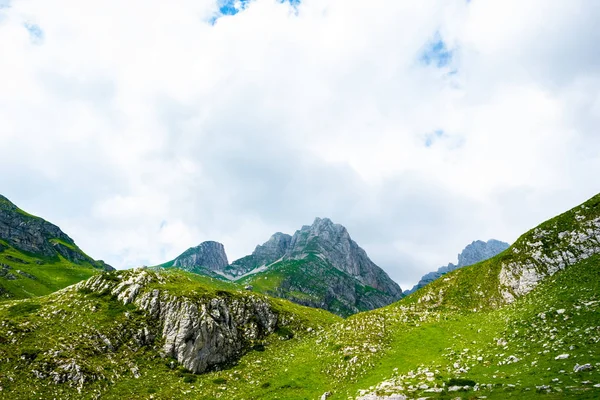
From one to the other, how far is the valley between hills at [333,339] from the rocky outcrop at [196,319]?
0.23 m

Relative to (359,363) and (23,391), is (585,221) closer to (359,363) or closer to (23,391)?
(359,363)

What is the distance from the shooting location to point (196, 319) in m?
58.1

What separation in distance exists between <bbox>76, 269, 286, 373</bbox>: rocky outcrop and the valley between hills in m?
0.23

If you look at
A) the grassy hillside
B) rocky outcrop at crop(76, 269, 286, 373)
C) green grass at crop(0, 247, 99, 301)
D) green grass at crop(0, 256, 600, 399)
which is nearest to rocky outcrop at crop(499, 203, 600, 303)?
green grass at crop(0, 256, 600, 399)

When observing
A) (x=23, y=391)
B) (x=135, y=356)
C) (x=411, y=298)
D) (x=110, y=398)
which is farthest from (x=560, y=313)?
A: (x=23, y=391)

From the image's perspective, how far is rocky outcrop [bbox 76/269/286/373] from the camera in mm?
55438

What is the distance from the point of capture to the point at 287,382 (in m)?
44.7

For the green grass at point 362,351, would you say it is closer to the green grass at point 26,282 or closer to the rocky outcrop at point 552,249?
the rocky outcrop at point 552,249

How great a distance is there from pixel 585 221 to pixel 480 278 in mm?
21518

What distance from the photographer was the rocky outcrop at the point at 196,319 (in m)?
55.4

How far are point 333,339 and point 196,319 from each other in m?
24.2

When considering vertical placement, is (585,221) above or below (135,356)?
above

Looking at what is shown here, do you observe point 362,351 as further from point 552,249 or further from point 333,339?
→ point 552,249

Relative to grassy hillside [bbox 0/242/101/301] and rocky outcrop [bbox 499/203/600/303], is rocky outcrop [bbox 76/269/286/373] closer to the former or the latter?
rocky outcrop [bbox 499/203/600/303]
